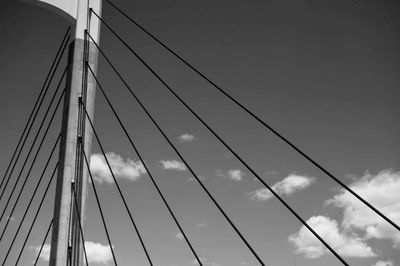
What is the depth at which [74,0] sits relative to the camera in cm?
771

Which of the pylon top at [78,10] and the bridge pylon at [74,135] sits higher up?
the pylon top at [78,10]

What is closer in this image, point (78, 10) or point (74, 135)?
point (74, 135)

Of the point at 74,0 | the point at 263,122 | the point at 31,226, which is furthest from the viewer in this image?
the point at 31,226

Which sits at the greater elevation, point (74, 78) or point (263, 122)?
point (74, 78)

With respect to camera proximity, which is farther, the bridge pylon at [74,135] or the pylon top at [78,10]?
the pylon top at [78,10]

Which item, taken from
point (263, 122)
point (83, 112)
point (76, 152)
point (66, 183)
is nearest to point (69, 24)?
point (83, 112)

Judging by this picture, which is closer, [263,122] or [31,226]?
[263,122]

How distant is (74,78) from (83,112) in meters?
0.58

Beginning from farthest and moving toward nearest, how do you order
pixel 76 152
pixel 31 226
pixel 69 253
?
1. pixel 31 226
2. pixel 76 152
3. pixel 69 253

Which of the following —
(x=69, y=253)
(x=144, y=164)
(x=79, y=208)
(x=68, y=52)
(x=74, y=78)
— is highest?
(x=68, y=52)

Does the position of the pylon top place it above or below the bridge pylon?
above

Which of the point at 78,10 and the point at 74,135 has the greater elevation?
the point at 78,10

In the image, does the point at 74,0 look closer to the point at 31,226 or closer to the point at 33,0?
the point at 33,0

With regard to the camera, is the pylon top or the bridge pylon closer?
the bridge pylon
